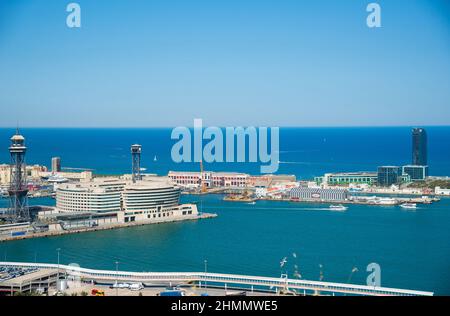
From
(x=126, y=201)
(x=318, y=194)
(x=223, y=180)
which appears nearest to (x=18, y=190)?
(x=126, y=201)

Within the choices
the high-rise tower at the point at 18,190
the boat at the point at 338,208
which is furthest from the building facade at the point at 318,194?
the high-rise tower at the point at 18,190

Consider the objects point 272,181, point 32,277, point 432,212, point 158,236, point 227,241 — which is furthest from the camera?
point 272,181

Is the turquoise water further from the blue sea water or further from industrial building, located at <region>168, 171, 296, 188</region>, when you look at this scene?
industrial building, located at <region>168, 171, 296, 188</region>

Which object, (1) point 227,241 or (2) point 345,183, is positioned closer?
(1) point 227,241

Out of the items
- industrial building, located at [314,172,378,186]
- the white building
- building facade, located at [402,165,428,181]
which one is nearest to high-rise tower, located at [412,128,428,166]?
building facade, located at [402,165,428,181]

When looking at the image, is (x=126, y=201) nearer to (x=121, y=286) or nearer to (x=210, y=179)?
(x=210, y=179)

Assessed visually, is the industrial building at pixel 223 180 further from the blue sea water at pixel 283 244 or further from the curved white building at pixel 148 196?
the curved white building at pixel 148 196
